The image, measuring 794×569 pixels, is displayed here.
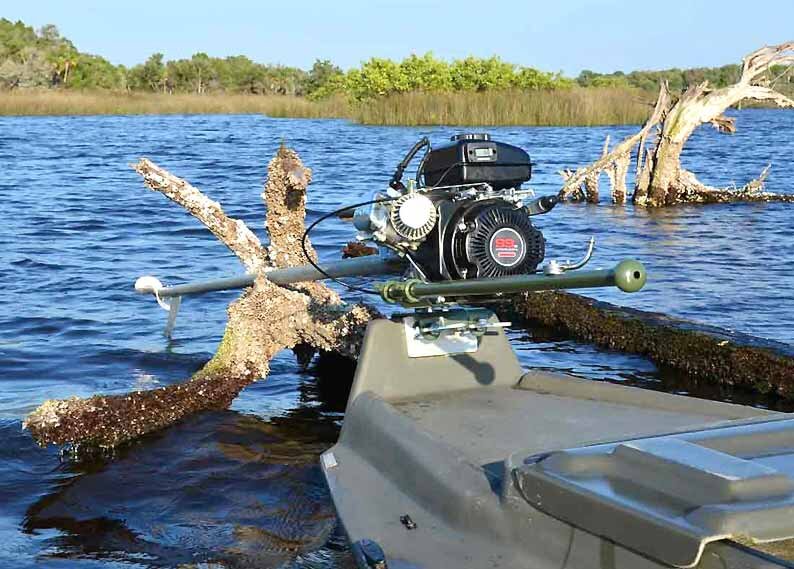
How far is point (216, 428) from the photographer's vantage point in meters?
8.59

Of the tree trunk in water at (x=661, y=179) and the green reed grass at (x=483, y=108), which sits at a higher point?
the green reed grass at (x=483, y=108)

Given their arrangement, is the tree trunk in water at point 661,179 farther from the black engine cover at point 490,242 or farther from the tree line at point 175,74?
the tree line at point 175,74

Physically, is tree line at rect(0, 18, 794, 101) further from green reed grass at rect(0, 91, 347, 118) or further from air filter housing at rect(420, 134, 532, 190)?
air filter housing at rect(420, 134, 532, 190)

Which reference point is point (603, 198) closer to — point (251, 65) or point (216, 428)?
point (216, 428)

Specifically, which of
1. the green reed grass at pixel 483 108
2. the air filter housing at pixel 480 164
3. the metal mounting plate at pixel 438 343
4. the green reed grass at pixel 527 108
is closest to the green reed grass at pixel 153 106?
the green reed grass at pixel 483 108

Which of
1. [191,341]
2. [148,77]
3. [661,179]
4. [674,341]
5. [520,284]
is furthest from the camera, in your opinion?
[148,77]

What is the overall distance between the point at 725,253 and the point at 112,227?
35.2ft

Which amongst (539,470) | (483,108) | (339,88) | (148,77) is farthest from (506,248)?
(148,77)

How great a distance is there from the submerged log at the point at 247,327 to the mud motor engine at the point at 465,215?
284 centimetres

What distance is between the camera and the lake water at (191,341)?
6.81 m

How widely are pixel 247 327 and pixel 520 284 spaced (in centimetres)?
431

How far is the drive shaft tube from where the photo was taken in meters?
4.25

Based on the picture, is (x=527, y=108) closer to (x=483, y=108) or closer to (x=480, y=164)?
(x=483, y=108)

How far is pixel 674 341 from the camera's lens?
9852 millimetres
